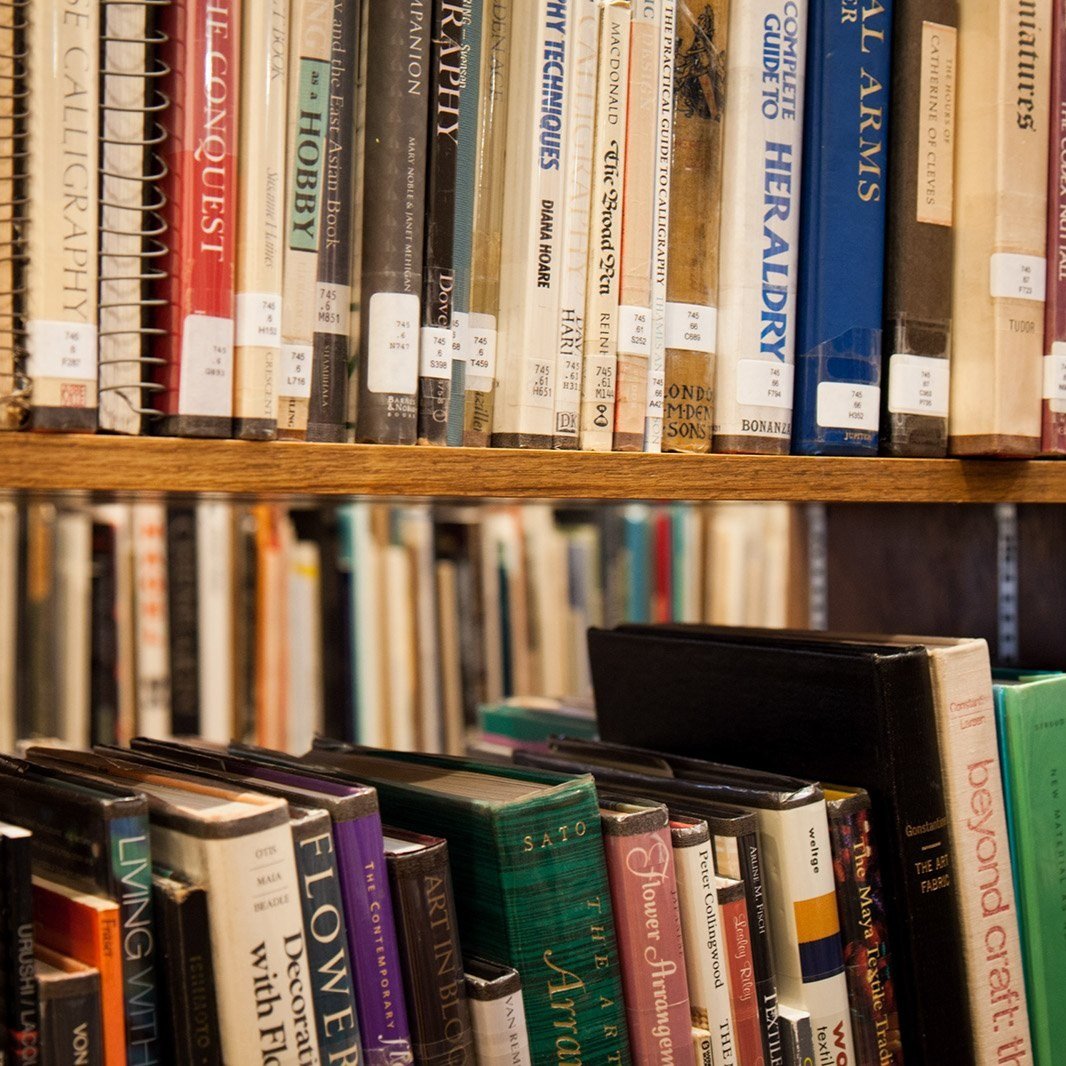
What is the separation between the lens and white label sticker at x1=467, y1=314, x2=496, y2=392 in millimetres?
695

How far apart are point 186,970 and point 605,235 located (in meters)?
0.45

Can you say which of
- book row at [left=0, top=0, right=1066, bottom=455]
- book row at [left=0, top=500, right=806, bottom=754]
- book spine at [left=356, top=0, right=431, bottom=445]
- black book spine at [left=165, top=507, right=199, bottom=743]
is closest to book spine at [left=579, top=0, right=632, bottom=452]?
book row at [left=0, top=0, right=1066, bottom=455]

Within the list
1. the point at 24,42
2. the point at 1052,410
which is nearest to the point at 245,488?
the point at 24,42

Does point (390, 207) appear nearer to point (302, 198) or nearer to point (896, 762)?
point (302, 198)

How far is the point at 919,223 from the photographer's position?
2.65ft

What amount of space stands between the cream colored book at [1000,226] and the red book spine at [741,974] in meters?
0.34

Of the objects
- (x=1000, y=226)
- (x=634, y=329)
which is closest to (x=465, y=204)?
(x=634, y=329)

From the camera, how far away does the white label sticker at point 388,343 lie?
0.65 meters

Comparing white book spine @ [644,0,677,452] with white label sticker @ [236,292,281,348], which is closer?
white label sticker @ [236,292,281,348]

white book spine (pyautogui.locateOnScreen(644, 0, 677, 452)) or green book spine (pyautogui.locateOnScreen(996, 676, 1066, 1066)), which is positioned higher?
white book spine (pyautogui.locateOnScreen(644, 0, 677, 452))

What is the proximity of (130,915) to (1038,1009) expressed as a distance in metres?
0.60

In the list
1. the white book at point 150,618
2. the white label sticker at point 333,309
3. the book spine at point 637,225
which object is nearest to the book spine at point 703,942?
the book spine at point 637,225

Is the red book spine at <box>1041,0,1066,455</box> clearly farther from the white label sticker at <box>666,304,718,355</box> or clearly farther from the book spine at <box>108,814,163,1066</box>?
the book spine at <box>108,814,163,1066</box>

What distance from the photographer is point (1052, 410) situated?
832mm
